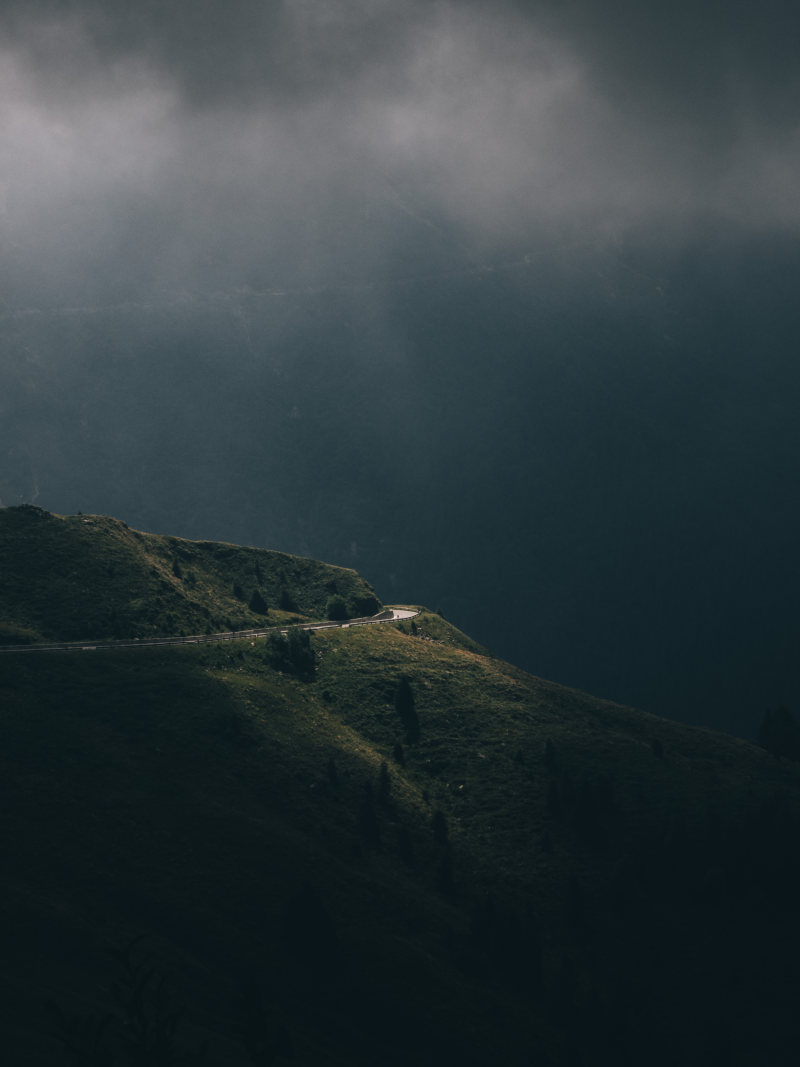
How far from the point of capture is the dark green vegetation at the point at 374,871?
79.8 m

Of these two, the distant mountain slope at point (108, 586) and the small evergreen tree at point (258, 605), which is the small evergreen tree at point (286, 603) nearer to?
the distant mountain slope at point (108, 586)

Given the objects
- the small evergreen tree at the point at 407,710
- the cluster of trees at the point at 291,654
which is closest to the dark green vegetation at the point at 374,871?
the small evergreen tree at the point at 407,710

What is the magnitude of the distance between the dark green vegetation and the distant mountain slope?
4.77 meters

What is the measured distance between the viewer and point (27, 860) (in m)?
83.6

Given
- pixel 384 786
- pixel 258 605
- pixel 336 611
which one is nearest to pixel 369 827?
pixel 384 786

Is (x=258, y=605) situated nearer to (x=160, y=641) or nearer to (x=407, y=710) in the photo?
(x=160, y=641)

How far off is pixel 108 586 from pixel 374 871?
7458 centimetres

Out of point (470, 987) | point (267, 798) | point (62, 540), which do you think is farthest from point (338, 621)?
point (470, 987)

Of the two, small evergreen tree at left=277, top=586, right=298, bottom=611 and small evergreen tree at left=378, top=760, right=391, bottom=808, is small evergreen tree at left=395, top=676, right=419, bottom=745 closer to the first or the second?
small evergreen tree at left=378, top=760, right=391, bottom=808

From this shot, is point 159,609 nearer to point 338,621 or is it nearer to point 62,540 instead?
point 62,540

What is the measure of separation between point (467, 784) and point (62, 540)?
276 feet

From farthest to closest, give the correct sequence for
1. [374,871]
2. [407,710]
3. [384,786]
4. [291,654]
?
[291,654], [407,710], [384,786], [374,871]

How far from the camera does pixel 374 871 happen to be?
104625mm

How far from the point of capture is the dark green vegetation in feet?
262
